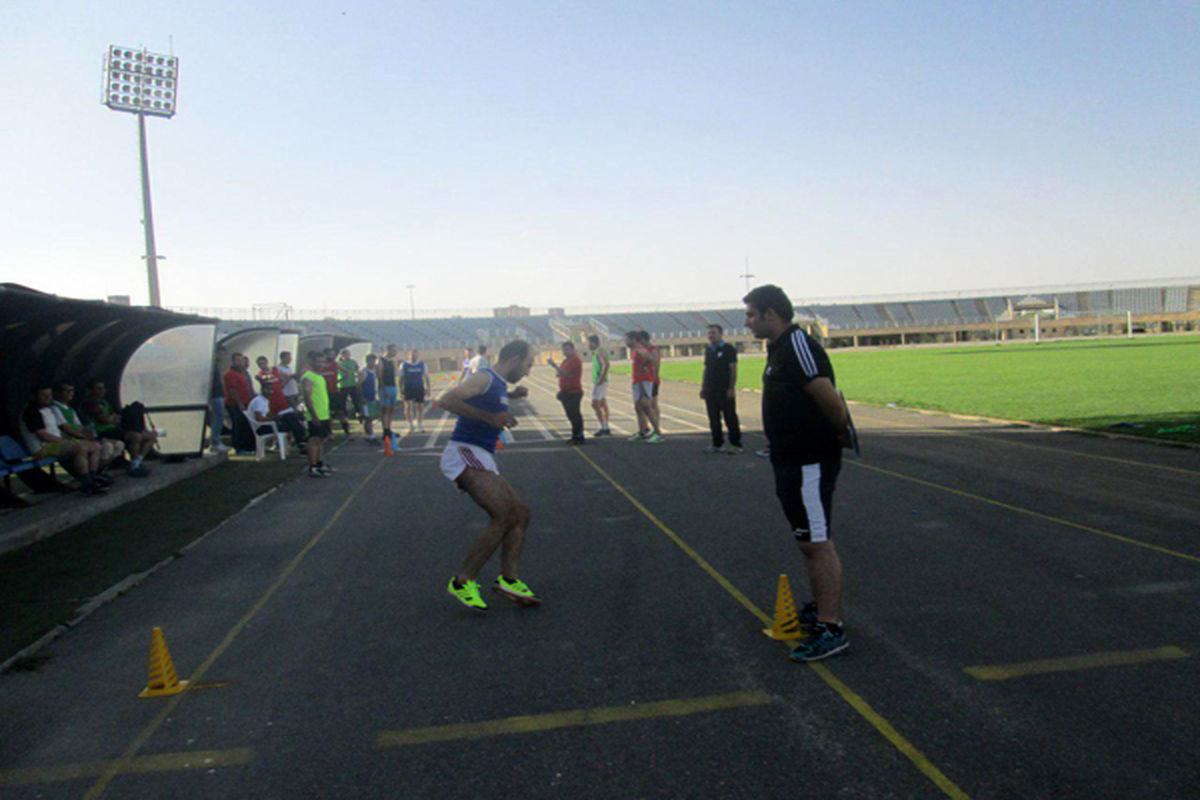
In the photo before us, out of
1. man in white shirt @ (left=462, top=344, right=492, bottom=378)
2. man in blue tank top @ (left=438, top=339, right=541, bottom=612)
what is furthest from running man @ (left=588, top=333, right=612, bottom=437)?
man in blue tank top @ (left=438, top=339, right=541, bottom=612)

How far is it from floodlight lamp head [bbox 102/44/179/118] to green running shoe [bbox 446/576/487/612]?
29087 mm

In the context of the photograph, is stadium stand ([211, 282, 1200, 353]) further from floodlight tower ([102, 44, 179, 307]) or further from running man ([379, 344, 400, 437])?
running man ([379, 344, 400, 437])

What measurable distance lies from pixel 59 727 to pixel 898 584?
5018 millimetres

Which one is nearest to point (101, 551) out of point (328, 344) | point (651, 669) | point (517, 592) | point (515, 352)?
point (517, 592)

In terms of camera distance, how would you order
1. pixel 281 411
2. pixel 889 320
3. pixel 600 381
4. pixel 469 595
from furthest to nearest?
pixel 889 320 < pixel 600 381 < pixel 281 411 < pixel 469 595

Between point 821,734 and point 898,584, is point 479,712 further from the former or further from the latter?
point 898,584

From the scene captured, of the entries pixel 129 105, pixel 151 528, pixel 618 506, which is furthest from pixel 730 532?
pixel 129 105

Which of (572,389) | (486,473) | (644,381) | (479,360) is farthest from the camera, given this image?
(479,360)

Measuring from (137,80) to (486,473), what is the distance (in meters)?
29.9

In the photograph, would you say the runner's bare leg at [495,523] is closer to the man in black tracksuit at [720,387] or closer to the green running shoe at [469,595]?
the green running shoe at [469,595]

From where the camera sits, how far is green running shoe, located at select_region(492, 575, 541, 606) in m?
5.21

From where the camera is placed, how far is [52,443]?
383 inches

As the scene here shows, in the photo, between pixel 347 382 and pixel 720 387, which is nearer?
pixel 720 387

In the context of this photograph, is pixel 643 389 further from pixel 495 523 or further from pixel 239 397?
pixel 495 523
